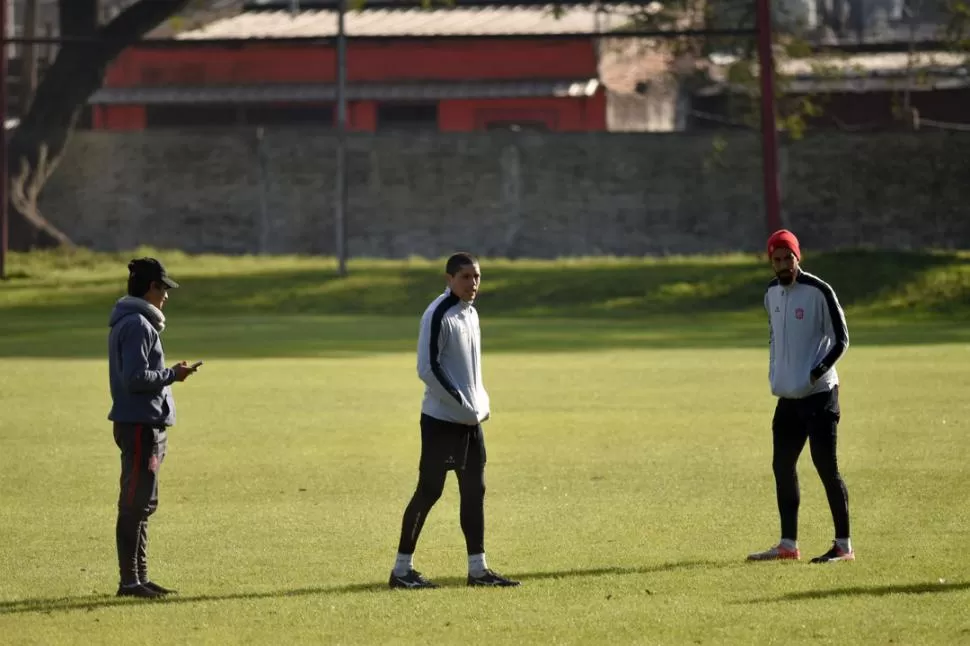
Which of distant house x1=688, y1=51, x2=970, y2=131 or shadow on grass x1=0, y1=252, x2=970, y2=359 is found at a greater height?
distant house x1=688, y1=51, x2=970, y2=131

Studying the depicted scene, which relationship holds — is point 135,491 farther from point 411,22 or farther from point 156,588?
point 411,22

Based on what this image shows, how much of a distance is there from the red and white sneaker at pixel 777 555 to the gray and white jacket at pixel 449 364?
5.52 feet

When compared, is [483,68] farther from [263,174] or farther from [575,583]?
[575,583]

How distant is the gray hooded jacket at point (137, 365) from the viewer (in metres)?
9.81

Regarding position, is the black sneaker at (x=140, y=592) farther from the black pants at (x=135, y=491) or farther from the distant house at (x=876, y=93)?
the distant house at (x=876, y=93)

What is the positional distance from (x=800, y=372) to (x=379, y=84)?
39.9 m

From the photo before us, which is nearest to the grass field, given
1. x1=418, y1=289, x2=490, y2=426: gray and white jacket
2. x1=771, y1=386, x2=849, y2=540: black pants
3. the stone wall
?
x1=771, y1=386, x2=849, y2=540: black pants

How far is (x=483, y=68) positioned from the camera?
166 ft

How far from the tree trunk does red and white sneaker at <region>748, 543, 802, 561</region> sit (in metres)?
31.4

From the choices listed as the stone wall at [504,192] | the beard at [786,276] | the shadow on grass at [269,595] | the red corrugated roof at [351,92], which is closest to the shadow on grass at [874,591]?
the shadow on grass at [269,595]

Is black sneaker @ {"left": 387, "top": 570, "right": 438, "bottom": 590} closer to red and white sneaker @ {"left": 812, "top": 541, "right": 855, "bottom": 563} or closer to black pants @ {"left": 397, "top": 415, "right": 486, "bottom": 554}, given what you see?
black pants @ {"left": 397, "top": 415, "right": 486, "bottom": 554}

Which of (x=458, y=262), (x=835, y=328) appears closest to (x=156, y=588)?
(x=458, y=262)

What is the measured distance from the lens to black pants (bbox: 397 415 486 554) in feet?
33.1

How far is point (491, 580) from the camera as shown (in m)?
9.98
